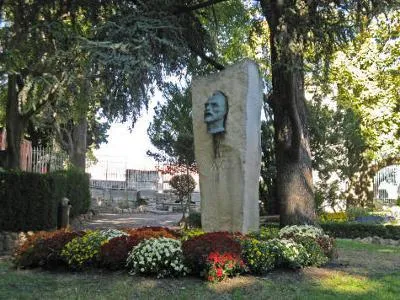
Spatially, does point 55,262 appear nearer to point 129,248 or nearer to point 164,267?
point 129,248

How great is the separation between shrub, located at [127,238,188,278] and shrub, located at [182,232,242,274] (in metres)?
0.14

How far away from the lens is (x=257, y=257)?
327 inches

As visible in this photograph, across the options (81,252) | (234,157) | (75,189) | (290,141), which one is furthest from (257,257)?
(75,189)

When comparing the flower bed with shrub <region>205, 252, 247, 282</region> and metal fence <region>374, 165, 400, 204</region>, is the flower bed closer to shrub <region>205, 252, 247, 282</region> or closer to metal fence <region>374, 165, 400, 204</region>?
shrub <region>205, 252, 247, 282</region>

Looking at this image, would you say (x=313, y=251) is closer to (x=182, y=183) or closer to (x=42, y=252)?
(x=42, y=252)

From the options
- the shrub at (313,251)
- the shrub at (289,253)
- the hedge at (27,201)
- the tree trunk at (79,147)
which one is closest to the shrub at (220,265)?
the shrub at (289,253)

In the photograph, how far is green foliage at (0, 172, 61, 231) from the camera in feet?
45.4

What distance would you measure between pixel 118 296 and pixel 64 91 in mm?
7106

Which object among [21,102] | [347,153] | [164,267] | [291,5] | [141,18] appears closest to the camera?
[164,267]

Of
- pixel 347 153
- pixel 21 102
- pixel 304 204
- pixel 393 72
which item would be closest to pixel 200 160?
pixel 304 204

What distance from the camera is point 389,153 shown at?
86.3 feet

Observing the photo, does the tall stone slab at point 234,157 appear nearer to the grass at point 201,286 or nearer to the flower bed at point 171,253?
the flower bed at point 171,253

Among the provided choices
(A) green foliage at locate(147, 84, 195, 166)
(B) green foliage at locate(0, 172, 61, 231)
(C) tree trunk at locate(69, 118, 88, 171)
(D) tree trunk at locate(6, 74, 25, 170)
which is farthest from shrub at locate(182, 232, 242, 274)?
(C) tree trunk at locate(69, 118, 88, 171)

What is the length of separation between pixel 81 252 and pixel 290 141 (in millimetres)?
5369
